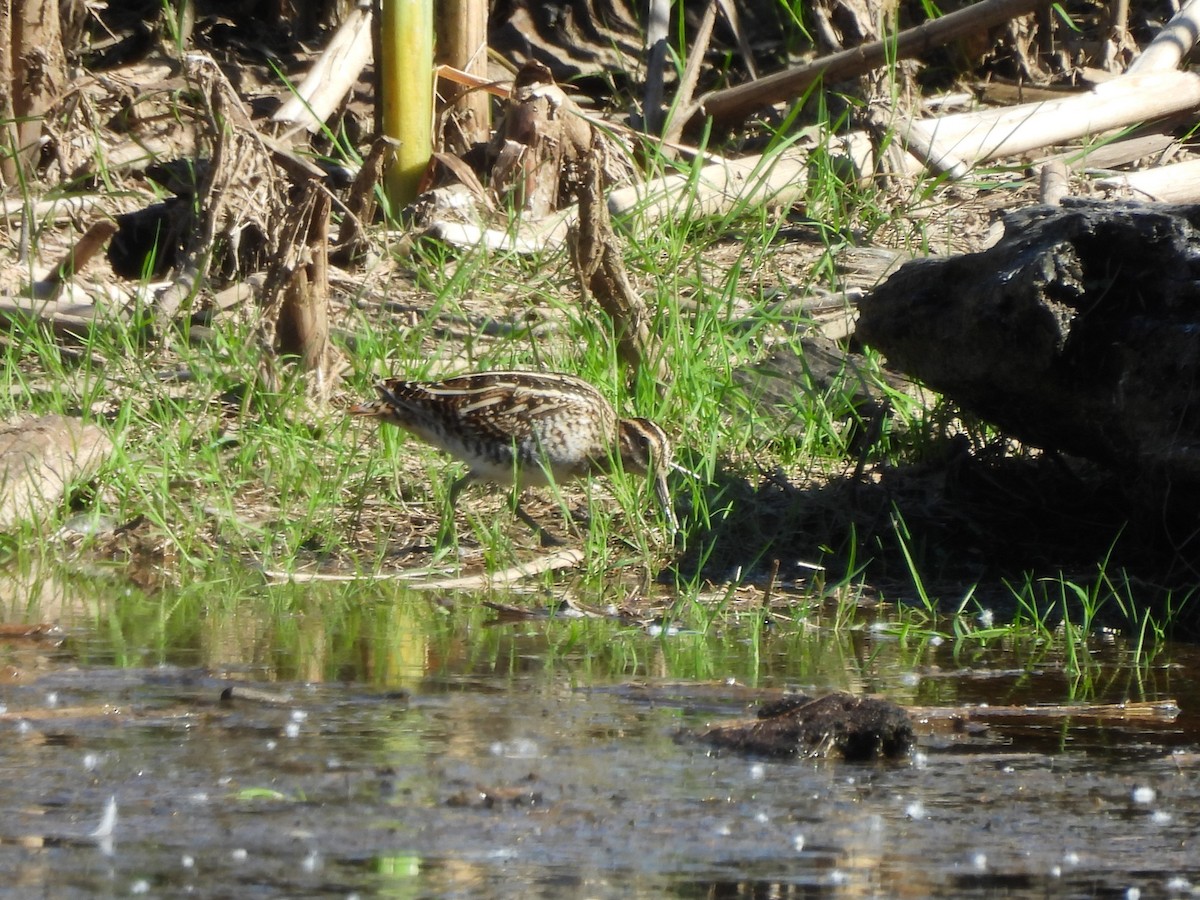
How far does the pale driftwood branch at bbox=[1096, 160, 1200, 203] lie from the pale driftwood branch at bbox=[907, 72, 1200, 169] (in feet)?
1.52

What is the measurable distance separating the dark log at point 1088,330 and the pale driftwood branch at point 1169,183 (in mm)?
3537

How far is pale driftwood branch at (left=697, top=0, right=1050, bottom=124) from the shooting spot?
9656 millimetres

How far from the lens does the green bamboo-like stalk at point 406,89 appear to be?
9086 millimetres

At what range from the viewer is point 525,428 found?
21.3 ft

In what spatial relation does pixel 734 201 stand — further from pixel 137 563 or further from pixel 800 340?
pixel 137 563

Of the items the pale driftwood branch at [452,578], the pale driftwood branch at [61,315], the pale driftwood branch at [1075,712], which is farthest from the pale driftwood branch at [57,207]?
the pale driftwood branch at [1075,712]

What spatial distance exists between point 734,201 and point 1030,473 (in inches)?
113

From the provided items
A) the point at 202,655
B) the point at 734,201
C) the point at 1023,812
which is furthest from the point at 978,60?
the point at 1023,812

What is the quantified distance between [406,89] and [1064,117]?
346cm

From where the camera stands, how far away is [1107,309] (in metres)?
5.81

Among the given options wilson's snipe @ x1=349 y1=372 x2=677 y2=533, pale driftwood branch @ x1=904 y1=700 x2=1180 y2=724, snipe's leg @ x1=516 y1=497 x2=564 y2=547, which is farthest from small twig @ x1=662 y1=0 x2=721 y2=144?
pale driftwood branch @ x1=904 y1=700 x2=1180 y2=724

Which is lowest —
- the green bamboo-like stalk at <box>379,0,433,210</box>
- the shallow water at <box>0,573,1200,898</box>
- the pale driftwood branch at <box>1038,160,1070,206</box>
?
the shallow water at <box>0,573,1200,898</box>

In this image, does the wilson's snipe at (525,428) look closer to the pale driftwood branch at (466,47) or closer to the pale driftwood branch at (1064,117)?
the pale driftwood branch at (466,47)

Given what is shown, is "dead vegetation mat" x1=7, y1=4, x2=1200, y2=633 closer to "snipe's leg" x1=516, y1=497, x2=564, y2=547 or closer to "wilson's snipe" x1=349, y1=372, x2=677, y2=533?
"snipe's leg" x1=516, y1=497, x2=564, y2=547
